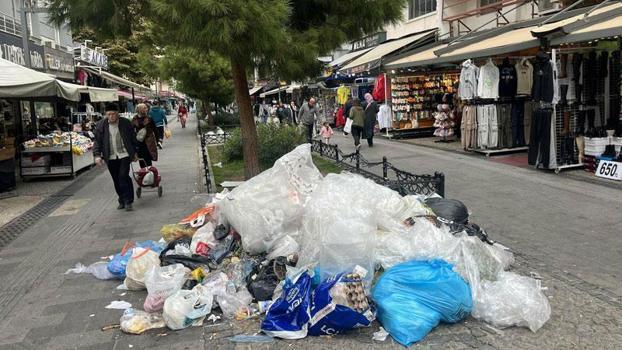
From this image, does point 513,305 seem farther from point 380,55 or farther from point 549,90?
point 380,55

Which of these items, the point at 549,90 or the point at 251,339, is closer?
the point at 251,339

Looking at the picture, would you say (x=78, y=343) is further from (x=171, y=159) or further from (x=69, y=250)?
(x=171, y=159)

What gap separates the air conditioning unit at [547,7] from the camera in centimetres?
1400

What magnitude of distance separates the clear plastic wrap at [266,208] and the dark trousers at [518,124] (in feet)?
29.8

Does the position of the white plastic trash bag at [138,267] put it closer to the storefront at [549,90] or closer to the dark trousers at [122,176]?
the dark trousers at [122,176]

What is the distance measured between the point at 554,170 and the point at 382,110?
9120mm

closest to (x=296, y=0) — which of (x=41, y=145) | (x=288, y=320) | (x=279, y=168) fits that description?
(x=279, y=168)

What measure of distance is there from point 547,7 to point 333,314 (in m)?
13.7

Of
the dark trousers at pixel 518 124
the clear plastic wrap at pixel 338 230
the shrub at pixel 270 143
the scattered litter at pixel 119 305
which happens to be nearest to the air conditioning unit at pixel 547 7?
the dark trousers at pixel 518 124

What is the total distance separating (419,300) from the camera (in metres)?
3.96

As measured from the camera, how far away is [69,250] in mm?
6508

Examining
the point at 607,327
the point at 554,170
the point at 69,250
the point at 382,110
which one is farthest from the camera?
the point at 382,110

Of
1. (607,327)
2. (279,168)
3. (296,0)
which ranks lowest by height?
(607,327)

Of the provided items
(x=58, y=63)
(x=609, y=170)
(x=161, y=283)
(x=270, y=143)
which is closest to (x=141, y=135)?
(x=270, y=143)
